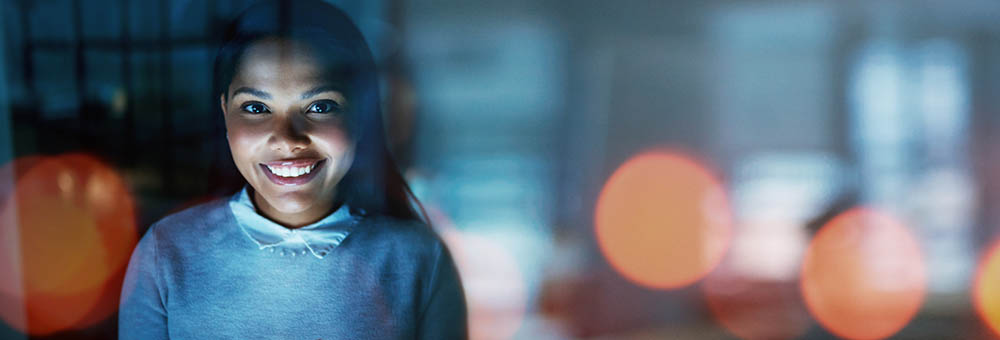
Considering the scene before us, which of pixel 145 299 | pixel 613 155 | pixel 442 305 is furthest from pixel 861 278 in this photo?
pixel 145 299

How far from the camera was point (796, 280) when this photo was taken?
348cm

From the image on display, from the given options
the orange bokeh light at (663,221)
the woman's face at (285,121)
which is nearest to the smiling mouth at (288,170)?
the woman's face at (285,121)

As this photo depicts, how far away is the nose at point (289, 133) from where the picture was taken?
0.66 m

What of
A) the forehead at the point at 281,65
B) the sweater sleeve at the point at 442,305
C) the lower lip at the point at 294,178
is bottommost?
the sweater sleeve at the point at 442,305

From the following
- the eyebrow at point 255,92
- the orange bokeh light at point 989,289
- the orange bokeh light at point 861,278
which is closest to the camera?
the eyebrow at point 255,92

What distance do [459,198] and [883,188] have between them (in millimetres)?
3387

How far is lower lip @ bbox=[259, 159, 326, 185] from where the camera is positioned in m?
0.68

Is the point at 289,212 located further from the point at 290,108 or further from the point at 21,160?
the point at 21,160

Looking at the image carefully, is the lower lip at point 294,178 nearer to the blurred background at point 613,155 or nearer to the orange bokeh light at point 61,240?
the blurred background at point 613,155

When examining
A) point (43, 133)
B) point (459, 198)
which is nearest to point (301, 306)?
point (43, 133)

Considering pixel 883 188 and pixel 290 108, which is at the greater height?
pixel 290 108

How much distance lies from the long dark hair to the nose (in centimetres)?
6

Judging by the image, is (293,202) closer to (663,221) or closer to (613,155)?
(613,155)

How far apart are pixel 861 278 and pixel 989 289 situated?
599 millimetres
